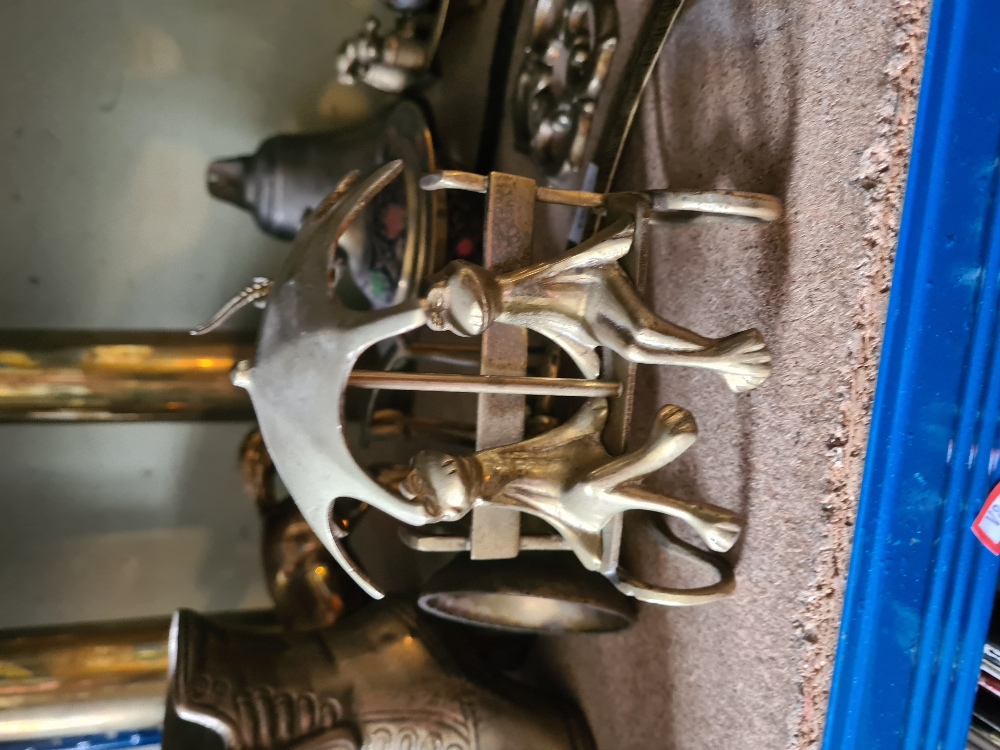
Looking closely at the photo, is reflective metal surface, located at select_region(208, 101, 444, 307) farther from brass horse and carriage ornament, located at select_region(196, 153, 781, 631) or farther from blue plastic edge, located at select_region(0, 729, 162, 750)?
blue plastic edge, located at select_region(0, 729, 162, 750)

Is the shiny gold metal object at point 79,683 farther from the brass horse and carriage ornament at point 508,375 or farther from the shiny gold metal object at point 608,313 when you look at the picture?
the shiny gold metal object at point 608,313

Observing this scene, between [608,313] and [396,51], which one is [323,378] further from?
[396,51]

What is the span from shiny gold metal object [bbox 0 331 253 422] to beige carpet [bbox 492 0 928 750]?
450mm

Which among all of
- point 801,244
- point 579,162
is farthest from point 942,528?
point 579,162

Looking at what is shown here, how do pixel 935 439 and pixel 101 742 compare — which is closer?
pixel 935 439

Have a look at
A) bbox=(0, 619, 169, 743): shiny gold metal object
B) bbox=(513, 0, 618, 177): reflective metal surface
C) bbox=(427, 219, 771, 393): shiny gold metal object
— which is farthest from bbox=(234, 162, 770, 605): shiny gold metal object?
bbox=(0, 619, 169, 743): shiny gold metal object

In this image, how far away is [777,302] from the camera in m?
0.47

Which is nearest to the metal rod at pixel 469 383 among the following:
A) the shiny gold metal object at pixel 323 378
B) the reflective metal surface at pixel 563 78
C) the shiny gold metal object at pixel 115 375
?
the shiny gold metal object at pixel 323 378

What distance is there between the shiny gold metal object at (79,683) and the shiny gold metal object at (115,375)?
0.22m

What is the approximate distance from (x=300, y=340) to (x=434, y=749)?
0.36 meters

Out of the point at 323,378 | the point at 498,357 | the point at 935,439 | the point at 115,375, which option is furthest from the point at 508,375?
the point at 115,375

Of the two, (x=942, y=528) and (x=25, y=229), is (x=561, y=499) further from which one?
(x=25, y=229)

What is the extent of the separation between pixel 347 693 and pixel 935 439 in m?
0.46

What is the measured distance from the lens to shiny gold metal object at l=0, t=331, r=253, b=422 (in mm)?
736
